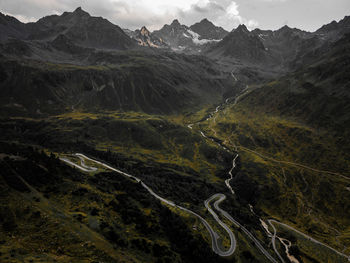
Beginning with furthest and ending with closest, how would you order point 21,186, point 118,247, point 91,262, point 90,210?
point 90,210, point 21,186, point 118,247, point 91,262

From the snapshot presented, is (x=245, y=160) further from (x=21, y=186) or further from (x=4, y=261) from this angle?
(x=4, y=261)

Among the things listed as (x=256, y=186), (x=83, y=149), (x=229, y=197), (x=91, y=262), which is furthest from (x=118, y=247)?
(x=83, y=149)

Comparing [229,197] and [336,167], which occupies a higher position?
[336,167]

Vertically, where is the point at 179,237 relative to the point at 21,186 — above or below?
below

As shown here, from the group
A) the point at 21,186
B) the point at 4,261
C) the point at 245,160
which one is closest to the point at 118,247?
the point at 4,261

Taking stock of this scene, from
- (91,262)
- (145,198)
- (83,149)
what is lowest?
(83,149)

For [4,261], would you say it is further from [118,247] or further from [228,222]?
[228,222]

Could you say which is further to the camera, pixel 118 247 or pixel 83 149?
pixel 83 149

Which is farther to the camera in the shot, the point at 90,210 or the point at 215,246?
the point at 215,246

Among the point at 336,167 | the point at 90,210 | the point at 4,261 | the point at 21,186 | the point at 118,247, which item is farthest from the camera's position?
the point at 336,167
